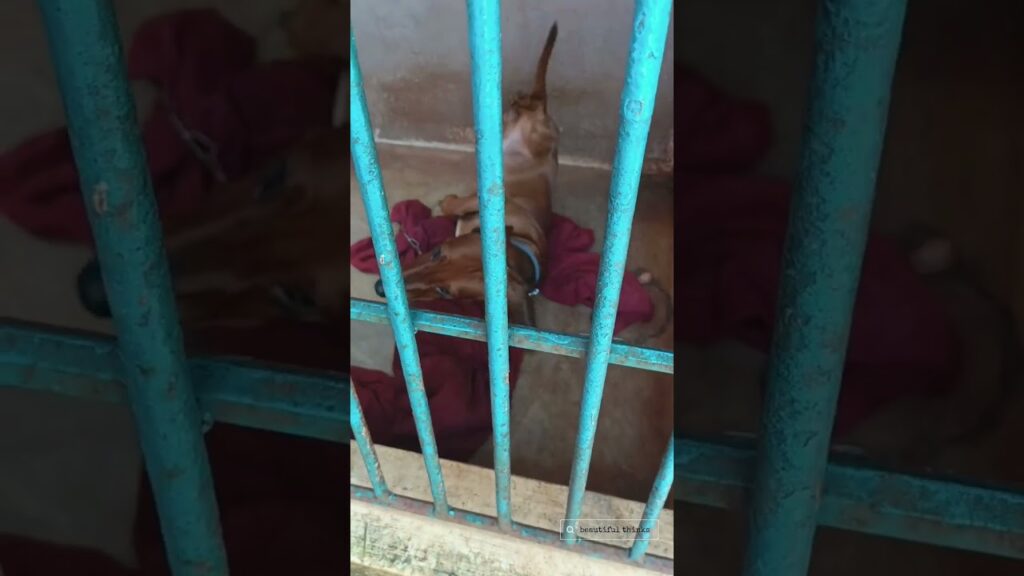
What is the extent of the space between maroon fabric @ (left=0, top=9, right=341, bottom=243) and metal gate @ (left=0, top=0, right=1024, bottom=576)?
0.6 inches

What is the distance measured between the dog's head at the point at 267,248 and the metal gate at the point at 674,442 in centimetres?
2

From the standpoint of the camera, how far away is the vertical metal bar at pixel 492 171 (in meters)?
0.42

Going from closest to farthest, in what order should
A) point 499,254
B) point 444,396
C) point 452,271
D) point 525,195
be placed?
1. point 499,254
2. point 452,271
3. point 444,396
4. point 525,195

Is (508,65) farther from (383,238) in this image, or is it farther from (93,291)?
(93,291)

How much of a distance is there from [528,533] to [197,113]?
1040mm

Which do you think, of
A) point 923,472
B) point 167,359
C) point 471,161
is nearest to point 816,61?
point 923,472

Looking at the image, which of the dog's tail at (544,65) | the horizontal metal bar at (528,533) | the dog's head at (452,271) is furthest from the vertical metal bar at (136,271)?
the dog's tail at (544,65)

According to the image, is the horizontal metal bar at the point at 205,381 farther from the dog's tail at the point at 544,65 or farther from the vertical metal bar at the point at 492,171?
the dog's tail at the point at 544,65

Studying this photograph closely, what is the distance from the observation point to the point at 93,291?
42cm

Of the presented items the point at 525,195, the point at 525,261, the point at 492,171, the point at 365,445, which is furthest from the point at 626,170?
the point at 525,195

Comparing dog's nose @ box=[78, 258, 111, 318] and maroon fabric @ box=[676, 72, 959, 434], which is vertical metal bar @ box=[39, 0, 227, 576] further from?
maroon fabric @ box=[676, 72, 959, 434]

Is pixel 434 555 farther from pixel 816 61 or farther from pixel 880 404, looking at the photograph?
pixel 816 61

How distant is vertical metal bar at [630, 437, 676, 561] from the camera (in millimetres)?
934

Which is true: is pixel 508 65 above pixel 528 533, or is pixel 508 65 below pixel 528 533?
above
